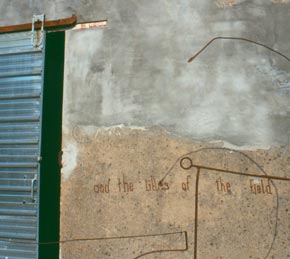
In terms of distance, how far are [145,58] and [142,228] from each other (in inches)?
61.2

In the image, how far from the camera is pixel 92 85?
12.8 ft

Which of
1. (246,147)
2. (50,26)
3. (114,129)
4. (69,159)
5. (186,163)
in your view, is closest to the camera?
(246,147)

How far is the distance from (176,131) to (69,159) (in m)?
1.10

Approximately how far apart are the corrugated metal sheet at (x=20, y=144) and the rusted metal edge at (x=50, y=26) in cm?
6

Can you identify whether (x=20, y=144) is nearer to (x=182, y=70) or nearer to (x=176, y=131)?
(x=176, y=131)

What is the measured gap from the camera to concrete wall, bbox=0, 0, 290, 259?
3.36m

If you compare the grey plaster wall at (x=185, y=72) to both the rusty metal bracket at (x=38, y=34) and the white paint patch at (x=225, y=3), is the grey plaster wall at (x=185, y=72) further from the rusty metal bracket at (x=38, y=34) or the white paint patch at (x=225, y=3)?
the rusty metal bracket at (x=38, y=34)

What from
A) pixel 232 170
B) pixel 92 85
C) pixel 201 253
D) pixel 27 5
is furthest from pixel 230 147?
pixel 27 5

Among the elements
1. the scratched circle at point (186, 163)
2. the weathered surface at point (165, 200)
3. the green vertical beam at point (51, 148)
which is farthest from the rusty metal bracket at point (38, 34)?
the scratched circle at point (186, 163)

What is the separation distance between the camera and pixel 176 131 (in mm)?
3590

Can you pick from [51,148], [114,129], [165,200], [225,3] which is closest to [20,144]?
[51,148]

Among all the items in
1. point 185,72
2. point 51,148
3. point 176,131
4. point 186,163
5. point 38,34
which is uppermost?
point 38,34

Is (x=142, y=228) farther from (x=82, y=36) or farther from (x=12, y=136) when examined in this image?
(x=82, y=36)

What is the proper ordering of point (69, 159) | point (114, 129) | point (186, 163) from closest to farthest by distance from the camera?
point (186, 163) → point (114, 129) → point (69, 159)
